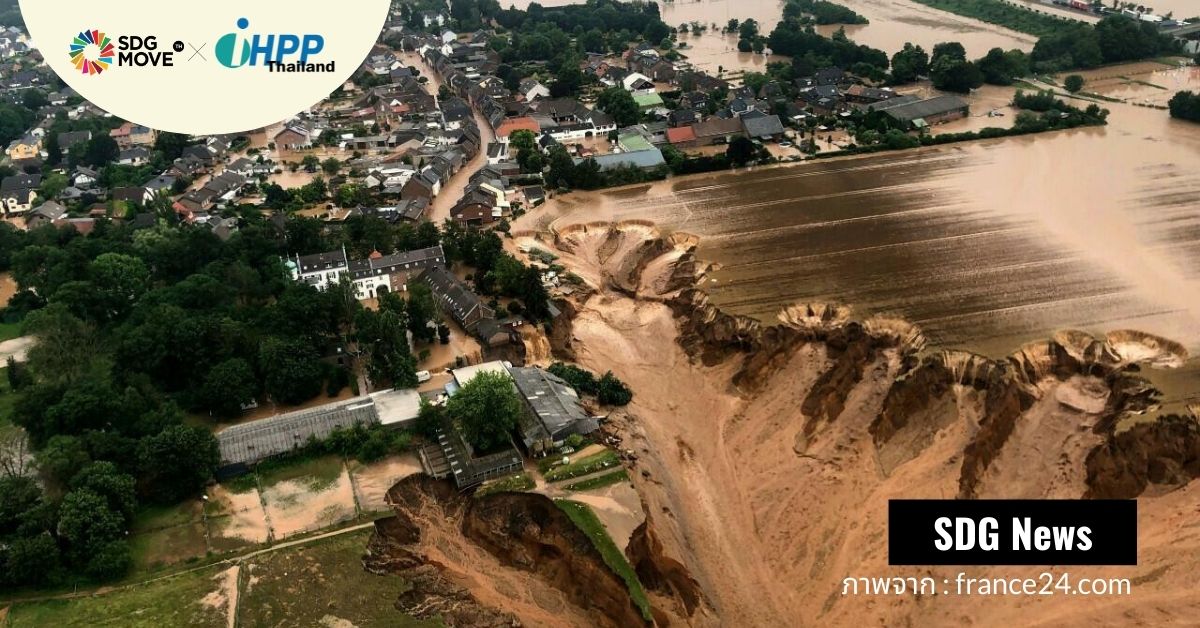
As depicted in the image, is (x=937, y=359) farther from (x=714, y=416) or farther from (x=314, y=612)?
(x=314, y=612)

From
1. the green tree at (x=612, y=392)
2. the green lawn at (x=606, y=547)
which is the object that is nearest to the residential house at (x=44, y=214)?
the green tree at (x=612, y=392)

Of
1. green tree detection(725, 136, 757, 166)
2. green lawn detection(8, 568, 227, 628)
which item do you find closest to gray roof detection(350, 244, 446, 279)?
green lawn detection(8, 568, 227, 628)

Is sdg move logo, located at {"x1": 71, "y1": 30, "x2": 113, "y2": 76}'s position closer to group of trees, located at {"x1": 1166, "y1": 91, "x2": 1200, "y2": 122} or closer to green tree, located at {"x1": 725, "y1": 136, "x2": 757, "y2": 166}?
green tree, located at {"x1": 725, "y1": 136, "x2": 757, "y2": 166}

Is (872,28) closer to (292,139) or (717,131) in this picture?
(717,131)

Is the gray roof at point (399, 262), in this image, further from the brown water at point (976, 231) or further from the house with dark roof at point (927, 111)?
the house with dark roof at point (927, 111)

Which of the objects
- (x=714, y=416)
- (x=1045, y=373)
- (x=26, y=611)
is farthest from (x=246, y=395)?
(x=1045, y=373)

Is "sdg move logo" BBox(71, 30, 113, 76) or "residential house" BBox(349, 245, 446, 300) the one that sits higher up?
"sdg move logo" BBox(71, 30, 113, 76)

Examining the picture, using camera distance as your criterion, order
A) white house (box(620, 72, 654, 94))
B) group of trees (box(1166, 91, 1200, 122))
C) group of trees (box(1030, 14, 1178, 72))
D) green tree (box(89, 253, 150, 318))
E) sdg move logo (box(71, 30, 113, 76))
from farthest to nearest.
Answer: white house (box(620, 72, 654, 94)) < group of trees (box(1030, 14, 1178, 72)) < group of trees (box(1166, 91, 1200, 122)) < green tree (box(89, 253, 150, 318)) < sdg move logo (box(71, 30, 113, 76))

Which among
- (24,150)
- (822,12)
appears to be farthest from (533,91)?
(24,150)
